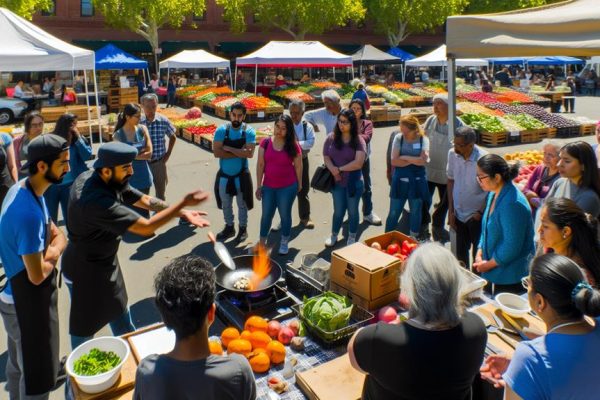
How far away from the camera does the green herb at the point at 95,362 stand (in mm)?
2752

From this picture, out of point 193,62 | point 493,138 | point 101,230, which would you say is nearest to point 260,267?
point 101,230

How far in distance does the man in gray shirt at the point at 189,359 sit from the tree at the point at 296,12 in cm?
3863

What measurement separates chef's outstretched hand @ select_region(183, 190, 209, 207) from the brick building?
131 feet

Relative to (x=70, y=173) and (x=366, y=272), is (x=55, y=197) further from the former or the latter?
(x=366, y=272)

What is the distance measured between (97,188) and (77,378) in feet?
3.89

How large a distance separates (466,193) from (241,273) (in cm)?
273

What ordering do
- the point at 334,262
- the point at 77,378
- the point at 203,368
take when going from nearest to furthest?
the point at 203,368 → the point at 77,378 → the point at 334,262

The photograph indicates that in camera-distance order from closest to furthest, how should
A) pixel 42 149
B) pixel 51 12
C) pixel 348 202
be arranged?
pixel 42 149 → pixel 348 202 → pixel 51 12

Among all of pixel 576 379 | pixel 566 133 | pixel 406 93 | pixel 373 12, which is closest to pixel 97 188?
pixel 576 379

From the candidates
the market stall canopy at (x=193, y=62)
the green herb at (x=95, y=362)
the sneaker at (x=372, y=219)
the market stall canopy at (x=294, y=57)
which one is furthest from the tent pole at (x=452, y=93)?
the market stall canopy at (x=193, y=62)

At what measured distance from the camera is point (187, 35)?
41594 mm

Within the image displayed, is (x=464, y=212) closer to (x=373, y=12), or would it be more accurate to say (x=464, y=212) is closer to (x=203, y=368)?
(x=203, y=368)

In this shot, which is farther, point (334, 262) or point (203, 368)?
point (334, 262)

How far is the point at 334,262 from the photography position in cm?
365
